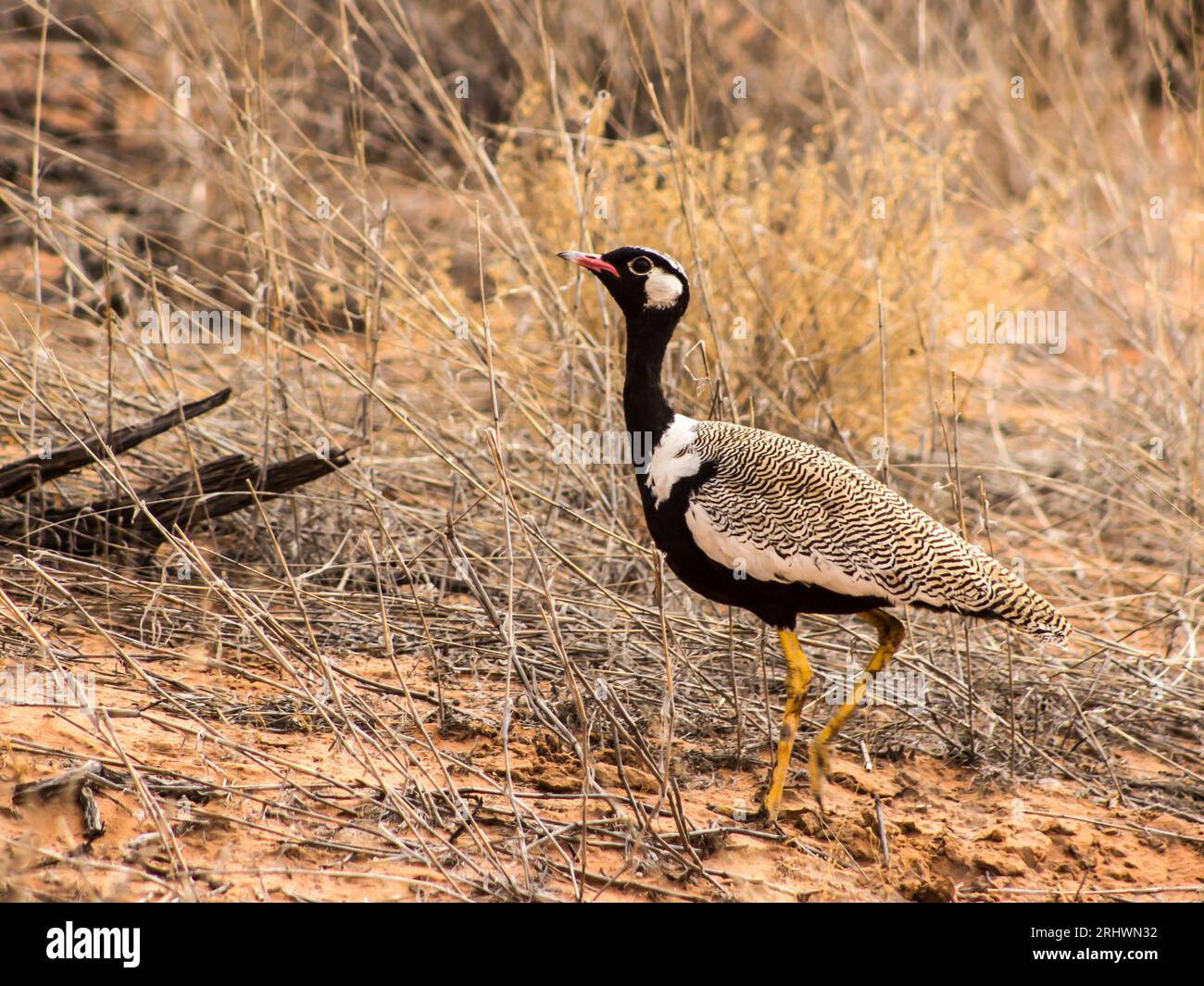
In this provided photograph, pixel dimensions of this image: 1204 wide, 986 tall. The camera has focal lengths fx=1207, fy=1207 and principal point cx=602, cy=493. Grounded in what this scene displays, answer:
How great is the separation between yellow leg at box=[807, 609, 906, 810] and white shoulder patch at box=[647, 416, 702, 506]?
2.05 feet

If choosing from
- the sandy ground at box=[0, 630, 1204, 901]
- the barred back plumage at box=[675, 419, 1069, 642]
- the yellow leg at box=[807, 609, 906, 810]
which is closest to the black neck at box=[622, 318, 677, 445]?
the barred back plumage at box=[675, 419, 1069, 642]

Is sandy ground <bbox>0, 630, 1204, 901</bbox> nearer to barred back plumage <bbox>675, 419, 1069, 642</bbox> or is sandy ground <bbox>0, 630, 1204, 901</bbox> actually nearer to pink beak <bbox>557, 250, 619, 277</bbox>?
barred back plumage <bbox>675, 419, 1069, 642</bbox>

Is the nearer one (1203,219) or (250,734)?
(250,734)

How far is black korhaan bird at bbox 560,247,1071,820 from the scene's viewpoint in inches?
116

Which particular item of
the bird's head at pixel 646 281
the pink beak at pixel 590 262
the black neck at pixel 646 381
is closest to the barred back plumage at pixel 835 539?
the black neck at pixel 646 381

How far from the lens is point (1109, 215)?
322 inches

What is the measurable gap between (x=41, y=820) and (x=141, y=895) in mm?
323

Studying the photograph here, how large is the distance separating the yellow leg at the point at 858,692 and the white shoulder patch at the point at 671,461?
62cm

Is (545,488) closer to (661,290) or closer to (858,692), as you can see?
(661,290)

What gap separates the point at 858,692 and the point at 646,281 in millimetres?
1211

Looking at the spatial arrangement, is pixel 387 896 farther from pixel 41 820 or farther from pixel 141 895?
pixel 41 820

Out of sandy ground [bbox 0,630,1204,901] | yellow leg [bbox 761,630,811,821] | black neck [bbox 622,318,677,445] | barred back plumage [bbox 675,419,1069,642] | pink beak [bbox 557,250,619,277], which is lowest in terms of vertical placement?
sandy ground [bbox 0,630,1204,901]

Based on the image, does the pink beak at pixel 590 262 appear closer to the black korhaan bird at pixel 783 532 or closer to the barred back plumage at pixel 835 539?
the black korhaan bird at pixel 783 532
